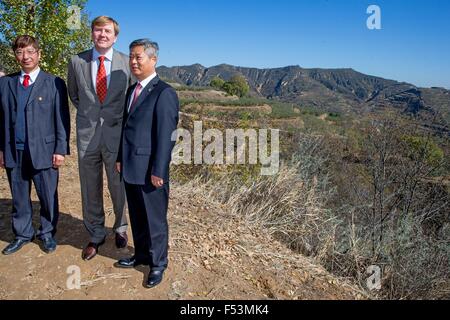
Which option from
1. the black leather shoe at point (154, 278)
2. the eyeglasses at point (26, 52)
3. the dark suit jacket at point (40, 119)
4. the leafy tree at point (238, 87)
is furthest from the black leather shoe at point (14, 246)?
the leafy tree at point (238, 87)

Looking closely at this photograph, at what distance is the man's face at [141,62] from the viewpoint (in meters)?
2.46

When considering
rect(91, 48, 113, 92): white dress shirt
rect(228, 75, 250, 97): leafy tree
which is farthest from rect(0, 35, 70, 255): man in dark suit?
rect(228, 75, 250, 97): leafy tree

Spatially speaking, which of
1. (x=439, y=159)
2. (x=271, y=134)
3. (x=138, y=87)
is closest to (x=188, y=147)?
(x=271, y=134)

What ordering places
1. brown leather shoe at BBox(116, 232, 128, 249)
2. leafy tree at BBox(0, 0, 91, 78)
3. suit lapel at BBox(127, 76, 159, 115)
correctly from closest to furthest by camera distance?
suit lapel at BBox(127, 76, 159, 115) < brown leather shoe at BBox(116, 232, 128, 249) < leafy tree at BBox(0, 0, 91, 78)

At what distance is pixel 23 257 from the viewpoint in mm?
3080

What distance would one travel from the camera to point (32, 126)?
2943 mm

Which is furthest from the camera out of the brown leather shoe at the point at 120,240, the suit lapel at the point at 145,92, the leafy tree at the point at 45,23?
the leafy tree at the point at 45,23

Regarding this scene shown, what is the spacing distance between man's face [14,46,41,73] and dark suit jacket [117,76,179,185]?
1030 millimetres

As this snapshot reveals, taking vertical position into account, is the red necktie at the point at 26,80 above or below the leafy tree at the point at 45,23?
below

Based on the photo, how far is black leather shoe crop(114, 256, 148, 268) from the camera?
296cm

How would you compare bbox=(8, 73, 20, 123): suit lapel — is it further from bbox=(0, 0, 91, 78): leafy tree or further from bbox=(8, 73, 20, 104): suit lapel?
A: bbox=(0, 0, 91, 78): leafy tree

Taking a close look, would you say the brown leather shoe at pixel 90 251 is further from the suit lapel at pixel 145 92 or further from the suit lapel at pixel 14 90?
the suit lapel at pixel 145 92

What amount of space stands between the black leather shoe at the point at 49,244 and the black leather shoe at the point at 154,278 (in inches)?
40.1
